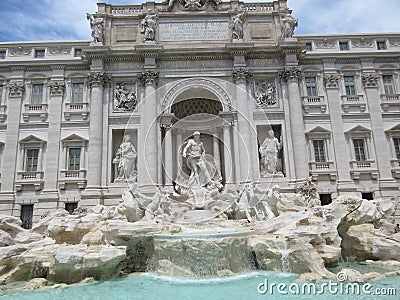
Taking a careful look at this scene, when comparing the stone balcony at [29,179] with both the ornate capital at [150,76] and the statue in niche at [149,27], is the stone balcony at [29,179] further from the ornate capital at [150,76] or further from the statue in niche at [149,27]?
the statue in niche at [149,27]

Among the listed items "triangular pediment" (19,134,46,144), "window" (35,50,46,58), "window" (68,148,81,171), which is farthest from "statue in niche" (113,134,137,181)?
"window" (35,50,46,58)

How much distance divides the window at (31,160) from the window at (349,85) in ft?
66.0

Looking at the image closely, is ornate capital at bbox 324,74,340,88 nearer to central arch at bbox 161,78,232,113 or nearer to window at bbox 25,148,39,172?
central arch at bbox 161,78,232,113

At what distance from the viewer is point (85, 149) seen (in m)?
19.3

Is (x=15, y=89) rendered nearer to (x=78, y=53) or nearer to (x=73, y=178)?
(x=78, y=53)

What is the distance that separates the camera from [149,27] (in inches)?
792

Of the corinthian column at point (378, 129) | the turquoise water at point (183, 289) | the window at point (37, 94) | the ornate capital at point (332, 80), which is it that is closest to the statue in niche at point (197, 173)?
the turquoise water at point (183, 289)

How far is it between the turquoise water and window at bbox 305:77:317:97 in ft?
44.0

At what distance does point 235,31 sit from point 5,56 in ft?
49.8

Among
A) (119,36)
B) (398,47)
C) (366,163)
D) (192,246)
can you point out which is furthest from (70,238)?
(398,47)

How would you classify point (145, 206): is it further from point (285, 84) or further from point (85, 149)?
point (285, 84)

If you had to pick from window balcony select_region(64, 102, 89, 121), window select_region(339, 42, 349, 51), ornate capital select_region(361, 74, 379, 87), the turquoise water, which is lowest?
the turquoise water

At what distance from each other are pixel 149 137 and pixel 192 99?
15.4 feet

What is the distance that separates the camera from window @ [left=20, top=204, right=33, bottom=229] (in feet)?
60.4
